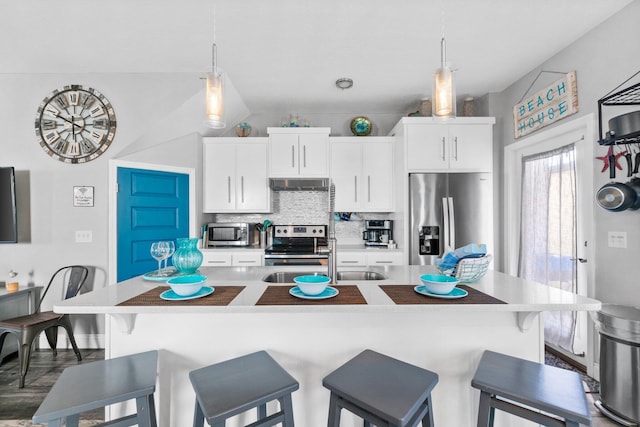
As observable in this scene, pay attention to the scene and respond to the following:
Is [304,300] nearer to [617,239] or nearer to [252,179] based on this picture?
[617,239]

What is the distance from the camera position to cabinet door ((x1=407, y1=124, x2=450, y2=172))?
3.38 meters

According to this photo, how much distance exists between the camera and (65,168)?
3018 mm

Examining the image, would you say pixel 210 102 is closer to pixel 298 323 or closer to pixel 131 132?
pixel 298 323

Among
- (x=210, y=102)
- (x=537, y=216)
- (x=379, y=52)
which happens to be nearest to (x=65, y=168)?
(x=210, y=102)

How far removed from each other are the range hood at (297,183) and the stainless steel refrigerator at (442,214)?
1.05 m

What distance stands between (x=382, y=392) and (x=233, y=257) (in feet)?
8.71

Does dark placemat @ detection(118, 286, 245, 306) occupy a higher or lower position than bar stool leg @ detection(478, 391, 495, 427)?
higher

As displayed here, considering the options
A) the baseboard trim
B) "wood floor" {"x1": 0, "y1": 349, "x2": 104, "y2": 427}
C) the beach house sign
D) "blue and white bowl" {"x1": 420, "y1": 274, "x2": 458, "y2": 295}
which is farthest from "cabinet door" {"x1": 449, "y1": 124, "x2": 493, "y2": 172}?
the baseboard trim

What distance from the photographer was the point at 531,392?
1.12 meters

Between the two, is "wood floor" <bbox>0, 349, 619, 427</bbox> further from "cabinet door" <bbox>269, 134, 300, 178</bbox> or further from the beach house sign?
"cabinet door" <bbox>269, 134, 300, 178</bbox>

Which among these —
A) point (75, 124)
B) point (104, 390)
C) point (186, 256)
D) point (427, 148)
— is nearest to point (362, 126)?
point (427, 148)

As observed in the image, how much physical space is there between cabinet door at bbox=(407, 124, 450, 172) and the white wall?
Result: 3.48ft

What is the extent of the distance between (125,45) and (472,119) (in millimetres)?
3407


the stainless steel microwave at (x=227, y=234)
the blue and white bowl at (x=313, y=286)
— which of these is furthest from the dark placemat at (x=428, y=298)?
the stainless steel microwave at (x=227, y=234)
